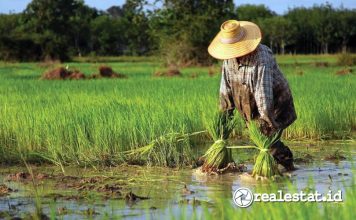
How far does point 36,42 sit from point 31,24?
23.6 ft

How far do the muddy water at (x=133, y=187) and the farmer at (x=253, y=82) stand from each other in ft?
1.27

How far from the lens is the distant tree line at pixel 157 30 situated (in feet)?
96.1

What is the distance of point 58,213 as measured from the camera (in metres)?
3.61

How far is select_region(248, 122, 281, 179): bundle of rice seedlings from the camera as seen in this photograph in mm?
4456

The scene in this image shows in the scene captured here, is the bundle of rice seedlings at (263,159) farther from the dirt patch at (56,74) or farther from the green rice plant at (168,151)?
the dirt patch at (56,74)

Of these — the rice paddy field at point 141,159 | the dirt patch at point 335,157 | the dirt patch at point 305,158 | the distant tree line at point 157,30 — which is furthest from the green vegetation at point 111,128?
the distant tree line at point 157,30

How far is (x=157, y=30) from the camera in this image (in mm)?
30578

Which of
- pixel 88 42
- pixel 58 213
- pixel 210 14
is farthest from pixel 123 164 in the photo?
pixel 88 42

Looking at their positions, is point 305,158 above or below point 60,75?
below

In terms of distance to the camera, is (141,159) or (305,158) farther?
(305,158)

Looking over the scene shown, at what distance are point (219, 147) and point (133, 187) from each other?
75 centimetres

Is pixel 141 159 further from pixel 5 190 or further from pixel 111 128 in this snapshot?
pixel 5 190

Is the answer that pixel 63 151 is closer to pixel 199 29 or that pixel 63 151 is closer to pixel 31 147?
pixel 31 147

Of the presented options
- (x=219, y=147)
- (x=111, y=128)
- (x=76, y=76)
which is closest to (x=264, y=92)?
(x=219, y=147)
